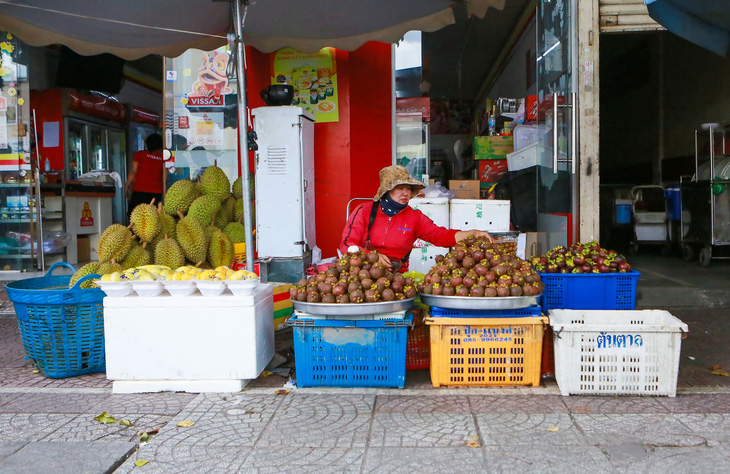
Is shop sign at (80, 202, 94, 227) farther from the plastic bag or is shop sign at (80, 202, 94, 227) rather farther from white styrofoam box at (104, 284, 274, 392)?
white styrofoam box at (104, 284, 274, 392)

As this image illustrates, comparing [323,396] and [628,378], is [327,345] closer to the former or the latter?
[323,396]

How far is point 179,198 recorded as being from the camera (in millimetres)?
5930

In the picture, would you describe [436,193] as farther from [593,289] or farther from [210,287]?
[210,287]

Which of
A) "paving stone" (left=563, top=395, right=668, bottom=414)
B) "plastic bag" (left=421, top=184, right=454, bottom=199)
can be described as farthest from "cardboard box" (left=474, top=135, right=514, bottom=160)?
"paving stone" (left=563, top=395, right=668, bottom=414)

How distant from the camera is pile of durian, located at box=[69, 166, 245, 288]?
4992 mm

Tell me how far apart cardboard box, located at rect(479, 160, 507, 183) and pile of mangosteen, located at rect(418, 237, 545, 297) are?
15.9ft

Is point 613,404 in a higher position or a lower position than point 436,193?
lower

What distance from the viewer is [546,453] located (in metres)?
2.99

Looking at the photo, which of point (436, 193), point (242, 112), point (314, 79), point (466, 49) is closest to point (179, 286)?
point (242, 112)

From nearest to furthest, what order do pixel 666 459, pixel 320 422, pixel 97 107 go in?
pixel 666 459, pixel 320 422, pixel 97 107

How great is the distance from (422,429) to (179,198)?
372cm

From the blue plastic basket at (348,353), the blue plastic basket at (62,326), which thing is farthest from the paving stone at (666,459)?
the blue plastic basket at (62,326)

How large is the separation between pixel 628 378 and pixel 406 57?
616cm

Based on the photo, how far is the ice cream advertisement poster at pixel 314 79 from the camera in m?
7.21
